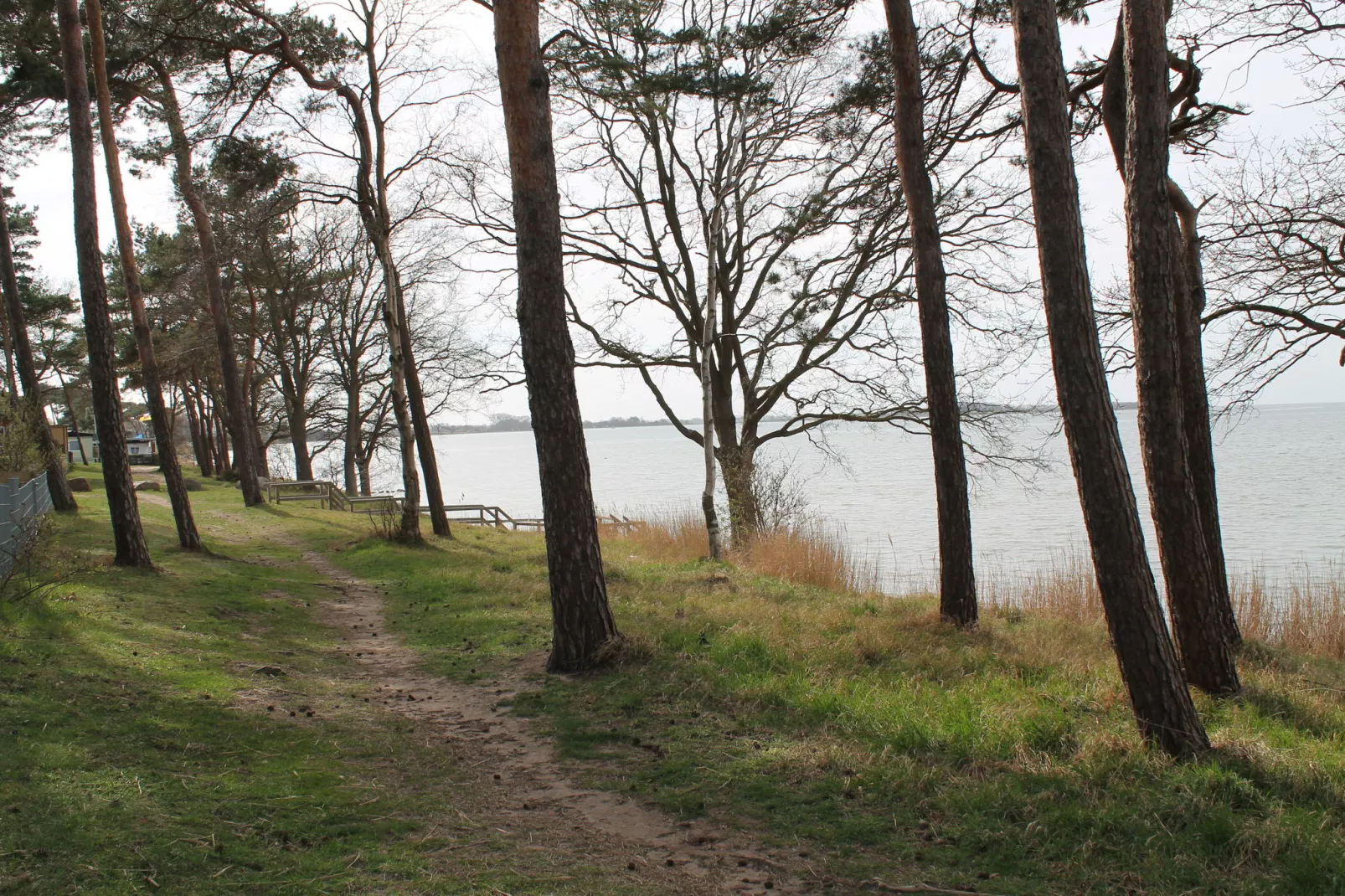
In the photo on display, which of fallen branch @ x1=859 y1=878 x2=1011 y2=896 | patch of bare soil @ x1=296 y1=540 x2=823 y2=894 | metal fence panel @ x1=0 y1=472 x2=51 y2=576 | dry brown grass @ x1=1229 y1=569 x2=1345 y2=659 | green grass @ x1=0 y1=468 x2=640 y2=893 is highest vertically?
metal fence panel @ x1=0 y1=472 x2=51 y2=576

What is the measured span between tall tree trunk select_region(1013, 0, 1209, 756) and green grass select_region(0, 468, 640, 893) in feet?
9.02

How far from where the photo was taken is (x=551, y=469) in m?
6.42

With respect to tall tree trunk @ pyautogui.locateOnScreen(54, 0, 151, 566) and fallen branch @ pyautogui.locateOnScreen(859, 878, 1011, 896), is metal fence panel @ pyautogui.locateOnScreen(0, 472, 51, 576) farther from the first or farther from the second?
fallen branch @ pyautogui.locateOnScreen(859, 878, 1011, 896)

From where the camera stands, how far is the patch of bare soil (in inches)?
133

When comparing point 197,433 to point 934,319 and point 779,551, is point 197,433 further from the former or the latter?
point 934,319

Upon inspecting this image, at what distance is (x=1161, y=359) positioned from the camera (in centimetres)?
542

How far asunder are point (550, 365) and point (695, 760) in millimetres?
3051

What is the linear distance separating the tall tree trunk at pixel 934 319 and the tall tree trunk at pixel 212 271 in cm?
1073

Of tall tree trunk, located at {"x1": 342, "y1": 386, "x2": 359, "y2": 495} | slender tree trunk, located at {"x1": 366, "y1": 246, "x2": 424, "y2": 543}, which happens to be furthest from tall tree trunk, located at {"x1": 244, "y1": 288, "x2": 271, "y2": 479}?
slender tree trunk, located at {"x1": 366, "y1": 246, "x2": 424, "y2": 543}

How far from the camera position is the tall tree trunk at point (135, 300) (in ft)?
37.2

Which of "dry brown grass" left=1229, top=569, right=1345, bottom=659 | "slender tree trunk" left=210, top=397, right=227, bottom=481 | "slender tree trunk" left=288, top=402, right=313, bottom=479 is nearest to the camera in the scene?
"dry brown grass" left=1229, top=569, right=1345, bottom=659

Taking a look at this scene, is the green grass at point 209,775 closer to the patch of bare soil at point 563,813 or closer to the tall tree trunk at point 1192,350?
the patch of bare soil at point 563,813

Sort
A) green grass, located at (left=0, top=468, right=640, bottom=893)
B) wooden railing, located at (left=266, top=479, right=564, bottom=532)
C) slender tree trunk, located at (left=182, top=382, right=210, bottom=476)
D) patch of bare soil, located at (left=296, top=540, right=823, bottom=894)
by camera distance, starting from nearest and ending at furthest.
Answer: green grass, located at (left=0, top=468, right=640, bottom=893)
patch of bare soil, located at (left=296, top=540, right=823, bottom=894)
wooden railing, located at (left=266, top=479, right=564, bottom=532)
slender tree trunk, located at (left=182, top=382, right=210, bottom=476)

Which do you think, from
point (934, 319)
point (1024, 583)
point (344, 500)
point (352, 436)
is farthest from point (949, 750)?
point (352, 436)
